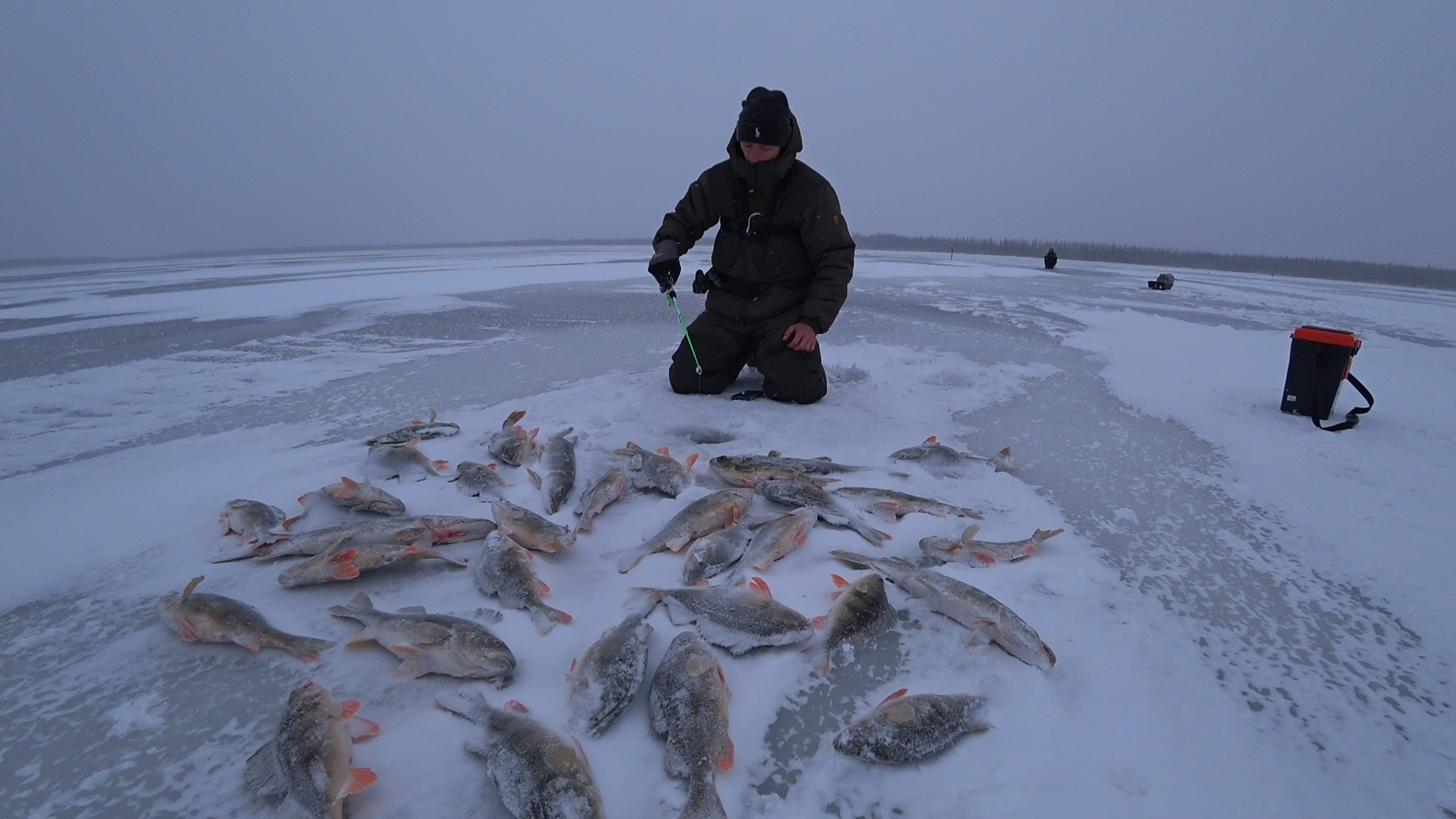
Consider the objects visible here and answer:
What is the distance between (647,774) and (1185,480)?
10.8 ft

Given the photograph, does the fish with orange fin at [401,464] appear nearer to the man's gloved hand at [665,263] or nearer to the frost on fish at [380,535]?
the frost on fish at [380,535]

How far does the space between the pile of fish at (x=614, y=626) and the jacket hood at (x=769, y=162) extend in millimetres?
2128

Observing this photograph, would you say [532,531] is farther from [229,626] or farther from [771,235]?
[771,235]

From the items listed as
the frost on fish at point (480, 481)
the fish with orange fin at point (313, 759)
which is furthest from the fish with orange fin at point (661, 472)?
the fish with orange fin at point (313, 759)

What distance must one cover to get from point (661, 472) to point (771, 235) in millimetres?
2282

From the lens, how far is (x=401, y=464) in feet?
11.1

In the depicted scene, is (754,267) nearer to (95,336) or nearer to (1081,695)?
(1081,695)

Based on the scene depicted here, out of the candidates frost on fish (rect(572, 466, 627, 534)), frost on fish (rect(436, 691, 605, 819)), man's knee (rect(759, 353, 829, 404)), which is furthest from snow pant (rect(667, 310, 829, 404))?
frost on fish (rect(436, 691, 605, 819))

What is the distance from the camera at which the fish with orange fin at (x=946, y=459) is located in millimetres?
3529

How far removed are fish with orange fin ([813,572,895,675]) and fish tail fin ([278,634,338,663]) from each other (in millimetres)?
1570

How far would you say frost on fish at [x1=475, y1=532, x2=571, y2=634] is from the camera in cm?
221

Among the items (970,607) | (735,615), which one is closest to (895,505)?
(970,607)

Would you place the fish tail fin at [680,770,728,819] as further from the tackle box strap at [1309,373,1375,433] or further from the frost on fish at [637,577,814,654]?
the tackle box strap at [1309,373,1375,433]

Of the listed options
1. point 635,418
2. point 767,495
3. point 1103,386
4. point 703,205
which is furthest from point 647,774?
point 1103,386
